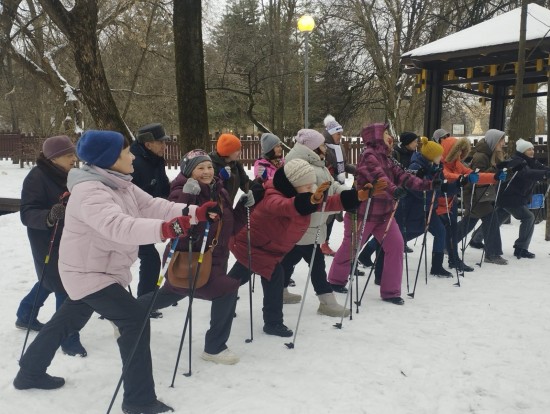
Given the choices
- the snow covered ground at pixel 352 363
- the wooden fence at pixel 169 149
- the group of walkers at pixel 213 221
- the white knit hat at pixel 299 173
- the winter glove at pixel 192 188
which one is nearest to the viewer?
the group of walkers at pixel 213 221

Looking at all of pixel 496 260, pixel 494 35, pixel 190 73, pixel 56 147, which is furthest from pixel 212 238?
pixel 494 35

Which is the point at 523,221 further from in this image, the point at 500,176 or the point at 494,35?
the point at 494,35

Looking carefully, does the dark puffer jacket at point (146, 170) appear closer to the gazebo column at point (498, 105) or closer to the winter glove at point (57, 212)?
the winter glove at point (57, 212)

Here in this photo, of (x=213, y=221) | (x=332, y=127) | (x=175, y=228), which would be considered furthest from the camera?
(x=332, y=127)

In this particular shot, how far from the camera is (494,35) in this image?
937cm

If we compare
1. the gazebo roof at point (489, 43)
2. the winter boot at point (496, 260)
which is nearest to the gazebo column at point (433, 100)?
the gazebo roof at point (489, 43)

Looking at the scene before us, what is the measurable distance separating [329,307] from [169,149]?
1795 centimetres

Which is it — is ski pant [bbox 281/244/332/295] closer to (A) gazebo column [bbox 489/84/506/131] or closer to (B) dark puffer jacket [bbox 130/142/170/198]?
(B) dark puffer jacket [bbox 130/142/170/198]

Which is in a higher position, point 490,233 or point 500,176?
point 500,176

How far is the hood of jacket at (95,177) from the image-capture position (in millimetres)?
2805

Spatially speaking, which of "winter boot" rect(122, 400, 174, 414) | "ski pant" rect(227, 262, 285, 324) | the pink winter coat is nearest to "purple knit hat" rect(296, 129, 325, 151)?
"ski pant" rect(227, 262, 285, 324)

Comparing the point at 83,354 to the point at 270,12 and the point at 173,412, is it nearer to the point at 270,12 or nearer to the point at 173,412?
the point at 173,412

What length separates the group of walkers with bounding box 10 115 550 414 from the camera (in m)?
2.86

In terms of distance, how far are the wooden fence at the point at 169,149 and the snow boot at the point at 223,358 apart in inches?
550
